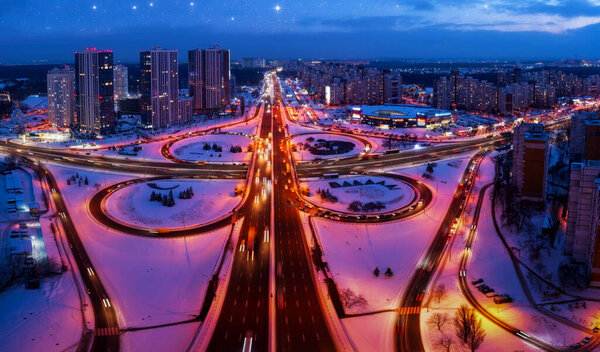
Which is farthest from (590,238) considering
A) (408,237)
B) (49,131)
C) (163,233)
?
(49,131)

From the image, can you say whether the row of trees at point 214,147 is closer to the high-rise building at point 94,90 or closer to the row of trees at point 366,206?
the high-rise building at point 94,90

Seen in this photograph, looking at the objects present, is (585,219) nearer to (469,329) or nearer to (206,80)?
(469,329)

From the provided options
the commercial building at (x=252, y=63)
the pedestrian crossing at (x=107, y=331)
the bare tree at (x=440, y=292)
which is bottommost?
the pedestrian crossing at (x=107, y=331)

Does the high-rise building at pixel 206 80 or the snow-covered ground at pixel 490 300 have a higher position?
the high-rise building at pixel 206 80

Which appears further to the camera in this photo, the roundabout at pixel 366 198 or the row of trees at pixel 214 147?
the row of trees at pixel 214 147

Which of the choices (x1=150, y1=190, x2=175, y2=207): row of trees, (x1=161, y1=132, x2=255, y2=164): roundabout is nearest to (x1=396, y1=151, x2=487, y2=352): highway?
(x1=150, y1=190, x2=175, y2=207): row of trees

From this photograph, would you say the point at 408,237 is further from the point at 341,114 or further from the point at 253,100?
the point at 253,100

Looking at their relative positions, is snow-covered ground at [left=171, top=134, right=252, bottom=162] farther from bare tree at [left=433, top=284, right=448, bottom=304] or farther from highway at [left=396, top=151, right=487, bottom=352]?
bare tree at [left=433, top=284, right=448, bottom=304]

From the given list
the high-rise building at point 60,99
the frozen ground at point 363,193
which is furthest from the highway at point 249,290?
the high-rise building at point 60,99
